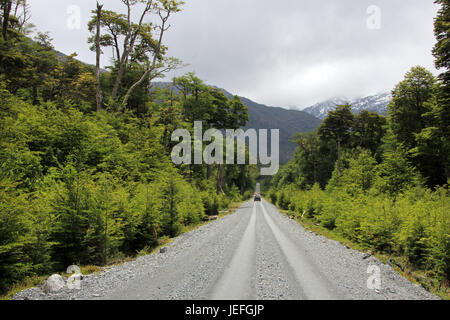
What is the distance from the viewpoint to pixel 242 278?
21.3ft

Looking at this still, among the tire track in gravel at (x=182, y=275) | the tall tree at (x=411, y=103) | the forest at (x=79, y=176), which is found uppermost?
the tall tree at (x=411, y=103)

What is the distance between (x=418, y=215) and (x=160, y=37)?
2717cm

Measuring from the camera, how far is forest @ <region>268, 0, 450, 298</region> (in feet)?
30.3

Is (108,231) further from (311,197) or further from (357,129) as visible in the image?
(357,129)

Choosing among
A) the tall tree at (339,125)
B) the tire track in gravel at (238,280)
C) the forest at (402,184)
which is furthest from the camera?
the tall tree at (339,125)

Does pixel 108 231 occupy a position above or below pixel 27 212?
below

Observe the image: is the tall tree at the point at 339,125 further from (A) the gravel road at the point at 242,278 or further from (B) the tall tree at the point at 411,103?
(A) the gravel road at the point at 242,278

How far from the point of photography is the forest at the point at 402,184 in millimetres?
9242

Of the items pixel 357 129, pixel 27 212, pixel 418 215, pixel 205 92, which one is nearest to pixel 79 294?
pixel 27 212

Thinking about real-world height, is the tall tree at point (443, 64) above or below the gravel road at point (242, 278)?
above

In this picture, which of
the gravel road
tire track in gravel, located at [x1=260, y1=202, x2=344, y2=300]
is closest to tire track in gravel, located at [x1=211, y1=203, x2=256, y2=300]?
the gravel road

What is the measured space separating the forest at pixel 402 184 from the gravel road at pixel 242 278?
6.27ft

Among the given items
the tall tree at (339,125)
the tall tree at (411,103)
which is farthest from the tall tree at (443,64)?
the tall tree at (339,125)
